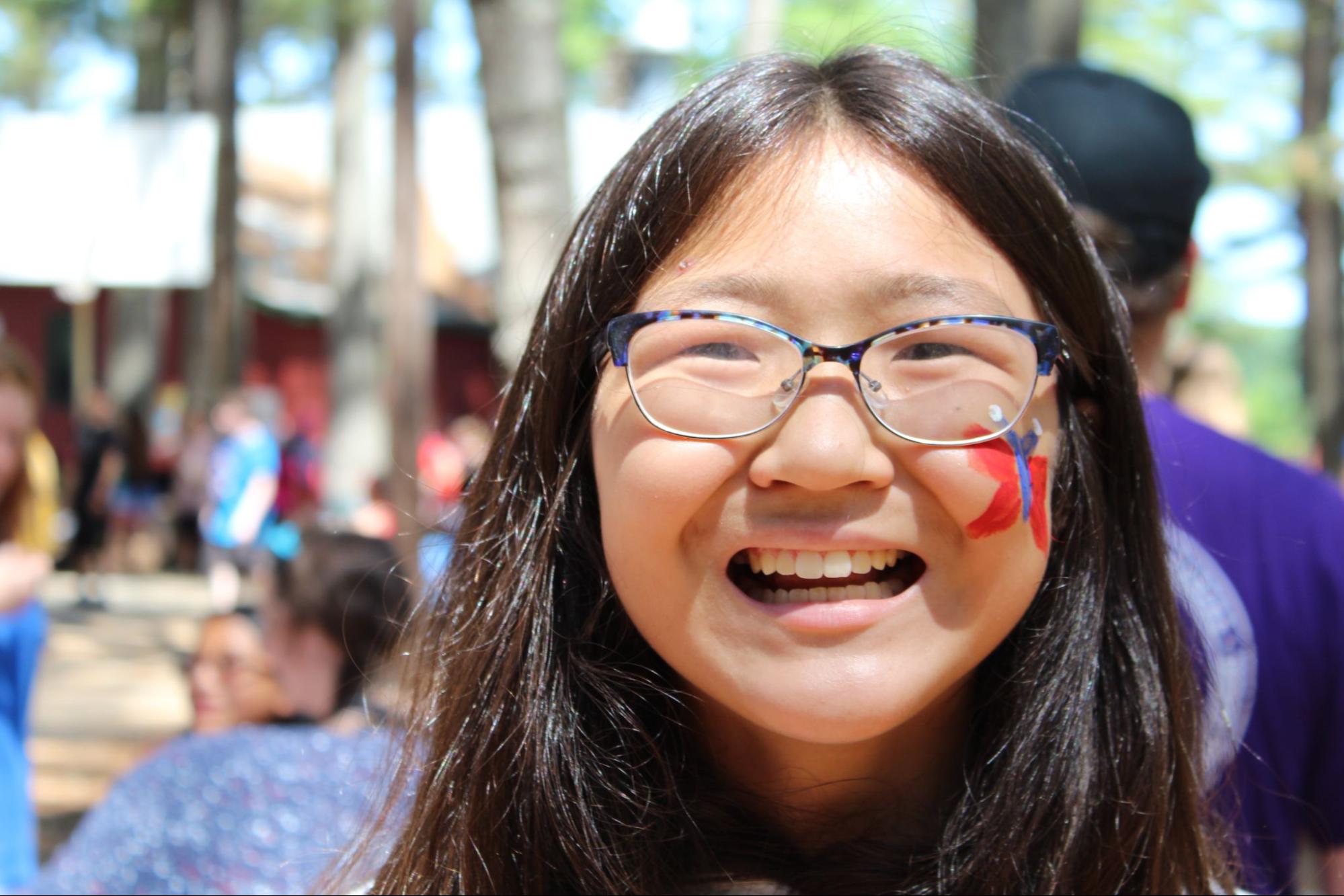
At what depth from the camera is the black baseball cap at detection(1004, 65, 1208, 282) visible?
6.33 feet

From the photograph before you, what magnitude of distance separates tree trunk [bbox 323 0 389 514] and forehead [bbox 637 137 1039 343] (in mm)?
12034

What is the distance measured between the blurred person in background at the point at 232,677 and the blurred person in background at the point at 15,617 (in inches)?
19.9

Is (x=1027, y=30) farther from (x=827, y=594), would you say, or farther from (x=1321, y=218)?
(x=1321, y=218)

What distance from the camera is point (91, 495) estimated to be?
40.3ft

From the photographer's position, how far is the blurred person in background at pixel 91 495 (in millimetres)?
12109

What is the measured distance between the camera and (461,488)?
1485 millimetres

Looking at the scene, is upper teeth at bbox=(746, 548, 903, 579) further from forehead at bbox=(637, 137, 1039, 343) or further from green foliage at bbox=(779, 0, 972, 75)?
green foliage at bbox=(779, 0, 972, 75)

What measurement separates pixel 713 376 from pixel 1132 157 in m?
1.05

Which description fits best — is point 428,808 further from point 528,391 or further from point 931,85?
point 931,85

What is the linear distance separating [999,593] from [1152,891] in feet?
1.16

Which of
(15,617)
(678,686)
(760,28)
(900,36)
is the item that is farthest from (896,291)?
(760,28)

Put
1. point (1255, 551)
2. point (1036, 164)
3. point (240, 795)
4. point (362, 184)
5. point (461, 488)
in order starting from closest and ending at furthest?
point (1036, 164), point (461, 488), point (1255, 551), point (240, 795), point (362, 184)

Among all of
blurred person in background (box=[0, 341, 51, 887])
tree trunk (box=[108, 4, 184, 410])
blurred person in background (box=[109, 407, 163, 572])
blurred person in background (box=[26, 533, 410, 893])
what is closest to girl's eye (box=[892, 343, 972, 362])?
blurred person in background (box=[26, 533, 410, 893])

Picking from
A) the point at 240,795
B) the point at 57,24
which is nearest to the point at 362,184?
the point at 57,24
